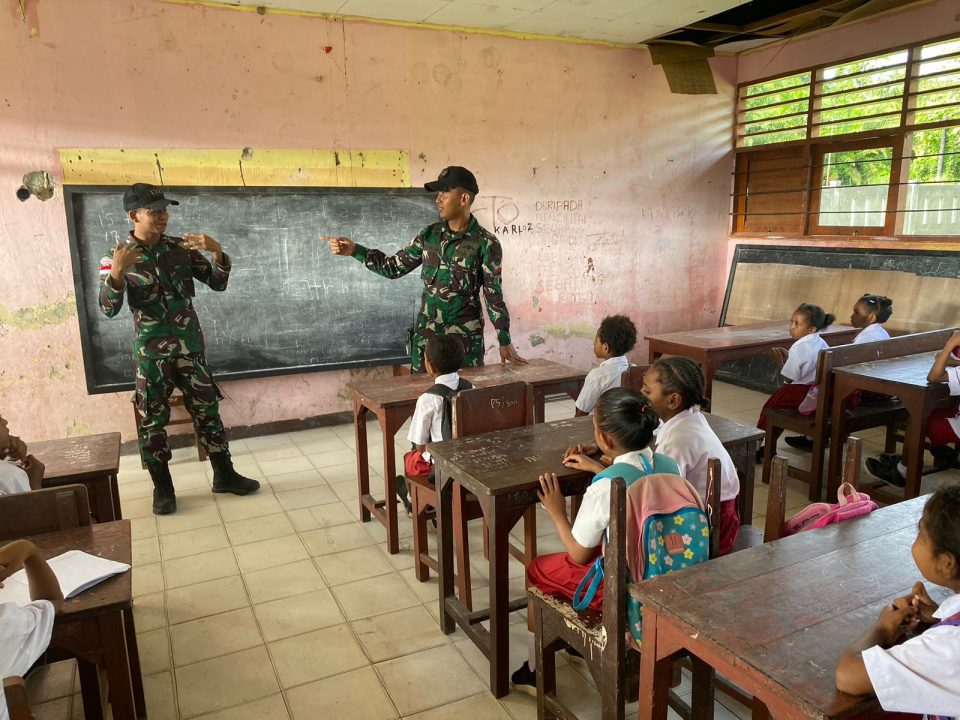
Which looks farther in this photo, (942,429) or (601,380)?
(942,429)

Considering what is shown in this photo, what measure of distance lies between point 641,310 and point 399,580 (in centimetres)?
419

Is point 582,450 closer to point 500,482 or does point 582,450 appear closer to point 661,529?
point 500,482

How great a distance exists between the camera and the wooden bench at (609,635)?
1565 mm

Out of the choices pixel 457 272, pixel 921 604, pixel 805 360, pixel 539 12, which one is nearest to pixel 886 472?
pixel 805 360

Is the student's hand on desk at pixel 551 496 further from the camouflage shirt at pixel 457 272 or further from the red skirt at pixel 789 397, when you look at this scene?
the red skirt at pixel 789 397

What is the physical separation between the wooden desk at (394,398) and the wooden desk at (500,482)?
0.64m

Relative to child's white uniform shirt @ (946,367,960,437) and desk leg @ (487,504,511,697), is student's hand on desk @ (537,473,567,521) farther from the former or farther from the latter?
child's white uniform shirt @ (946,367,960,437)

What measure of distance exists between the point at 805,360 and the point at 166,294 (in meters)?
3.59

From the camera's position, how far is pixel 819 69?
18.5ft

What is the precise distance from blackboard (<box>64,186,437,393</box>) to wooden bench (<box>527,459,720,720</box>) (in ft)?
11.2

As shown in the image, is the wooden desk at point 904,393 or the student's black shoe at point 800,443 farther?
the student's black shoe at point 800,443

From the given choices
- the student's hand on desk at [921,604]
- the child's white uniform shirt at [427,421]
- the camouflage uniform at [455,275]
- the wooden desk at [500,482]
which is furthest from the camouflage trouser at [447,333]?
the student's hand on desk at [921,604]

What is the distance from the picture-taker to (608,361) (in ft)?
10.5

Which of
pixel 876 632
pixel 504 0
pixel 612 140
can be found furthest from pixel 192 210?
pixel 876 632
